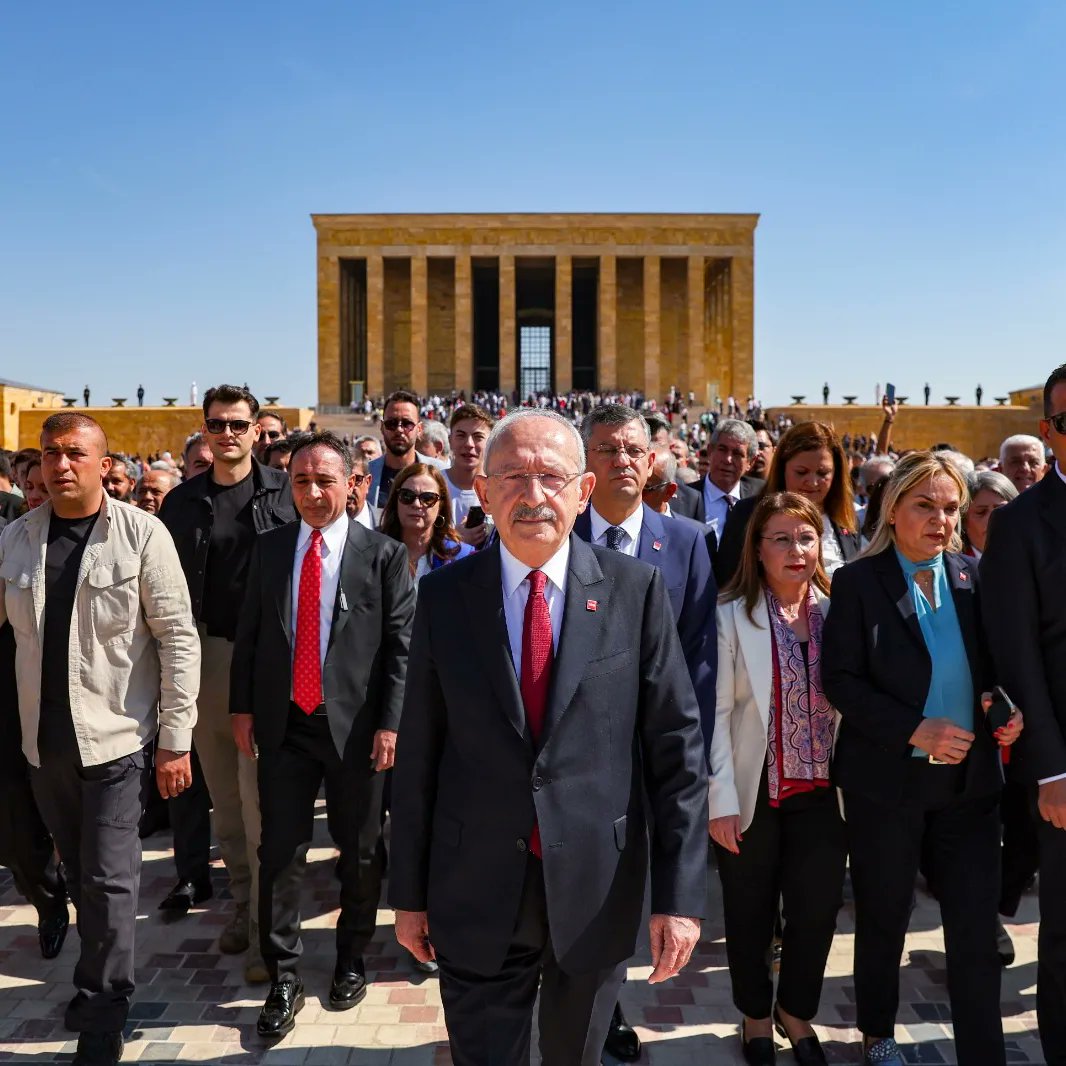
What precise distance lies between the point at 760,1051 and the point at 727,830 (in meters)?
0.91

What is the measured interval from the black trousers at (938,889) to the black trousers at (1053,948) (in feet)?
0.58

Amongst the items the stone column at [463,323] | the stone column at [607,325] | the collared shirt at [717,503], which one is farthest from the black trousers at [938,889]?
the stone column at [463,323]

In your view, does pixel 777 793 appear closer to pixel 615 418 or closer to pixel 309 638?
pixel 615 418

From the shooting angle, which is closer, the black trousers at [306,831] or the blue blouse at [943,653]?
the blue blouse at [943,653]

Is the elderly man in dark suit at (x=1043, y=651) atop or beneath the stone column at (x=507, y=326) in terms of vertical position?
beneath

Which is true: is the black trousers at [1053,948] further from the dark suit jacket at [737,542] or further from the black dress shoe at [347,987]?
the black dress shoe at [347,987]

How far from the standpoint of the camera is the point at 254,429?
513 centimetres

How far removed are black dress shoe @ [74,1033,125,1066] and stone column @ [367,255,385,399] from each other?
44.6 meters

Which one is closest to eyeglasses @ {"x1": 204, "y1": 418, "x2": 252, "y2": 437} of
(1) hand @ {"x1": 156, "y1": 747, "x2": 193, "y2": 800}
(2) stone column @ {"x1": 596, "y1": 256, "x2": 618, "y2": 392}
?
(1) hand @ {"x1": 156, "y1": 747, "x2": 193, "y2": 800}

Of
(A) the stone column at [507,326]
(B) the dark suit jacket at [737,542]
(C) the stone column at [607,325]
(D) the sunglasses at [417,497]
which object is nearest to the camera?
(B) the dark suit jacket at [737,542]

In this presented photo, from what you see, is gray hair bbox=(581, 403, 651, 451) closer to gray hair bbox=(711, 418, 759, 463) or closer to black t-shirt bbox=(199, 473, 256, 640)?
black t-shirt bbox=(199, 473, 256, 640)

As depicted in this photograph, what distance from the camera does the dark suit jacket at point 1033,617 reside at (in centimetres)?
343

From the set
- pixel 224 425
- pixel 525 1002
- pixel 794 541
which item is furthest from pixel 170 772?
pixel 794 541

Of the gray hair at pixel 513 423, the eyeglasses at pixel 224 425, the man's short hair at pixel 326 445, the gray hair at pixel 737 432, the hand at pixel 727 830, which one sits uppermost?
the gray hair at pixel 737 432
